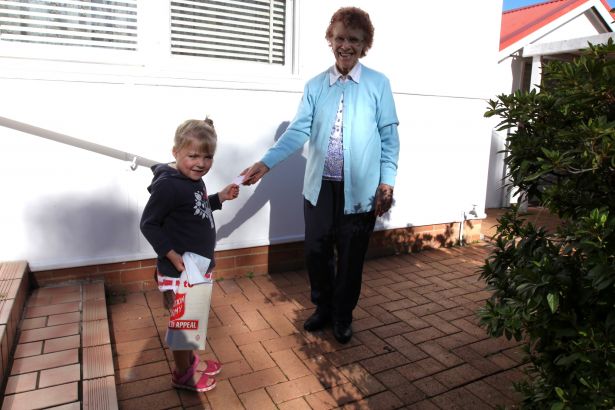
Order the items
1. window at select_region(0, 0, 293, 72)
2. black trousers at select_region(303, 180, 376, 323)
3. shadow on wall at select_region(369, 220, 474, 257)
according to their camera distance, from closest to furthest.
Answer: black trousers at select_region(303, 180, 376, 323) → window at select_region(0, 0, 293, 72) → shadow on wall at select_region(369, 220, 474, 257)

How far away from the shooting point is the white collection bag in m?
2.37

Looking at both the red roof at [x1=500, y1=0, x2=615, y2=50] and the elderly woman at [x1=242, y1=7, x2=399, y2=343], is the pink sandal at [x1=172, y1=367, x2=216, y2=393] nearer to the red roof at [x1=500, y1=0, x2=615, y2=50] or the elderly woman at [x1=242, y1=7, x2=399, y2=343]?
the elderly woman at [x1=242, y1=7, x2=399, y2=343]

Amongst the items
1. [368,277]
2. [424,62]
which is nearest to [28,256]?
[368,277]

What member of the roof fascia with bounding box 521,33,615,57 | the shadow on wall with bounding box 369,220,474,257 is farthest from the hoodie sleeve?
the roof fascia with bounding box 521,33,615,57

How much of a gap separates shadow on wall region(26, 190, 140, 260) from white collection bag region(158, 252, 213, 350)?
1.47 metres

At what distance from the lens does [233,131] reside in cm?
400

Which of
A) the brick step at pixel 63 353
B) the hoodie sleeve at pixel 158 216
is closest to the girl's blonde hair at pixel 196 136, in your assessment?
the hoodie sleeve at pixel 158 216

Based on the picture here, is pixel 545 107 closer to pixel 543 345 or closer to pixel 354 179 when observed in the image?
pixel 543 345

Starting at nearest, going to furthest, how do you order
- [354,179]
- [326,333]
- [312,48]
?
[354,179] → [326,333] → [312,48]

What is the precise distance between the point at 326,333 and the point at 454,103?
3.02 meters

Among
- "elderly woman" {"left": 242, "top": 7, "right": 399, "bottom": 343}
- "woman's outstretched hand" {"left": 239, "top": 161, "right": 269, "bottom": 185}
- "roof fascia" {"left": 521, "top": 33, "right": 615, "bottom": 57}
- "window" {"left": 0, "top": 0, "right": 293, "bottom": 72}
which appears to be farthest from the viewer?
"roof fascia" {"left": 521, "top": 33, "right": 615, "bottom": 57}

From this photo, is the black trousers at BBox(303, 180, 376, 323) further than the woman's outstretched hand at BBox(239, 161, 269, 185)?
Yes

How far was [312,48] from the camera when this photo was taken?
4215 millimetres

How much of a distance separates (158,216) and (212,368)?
992 millimetres
